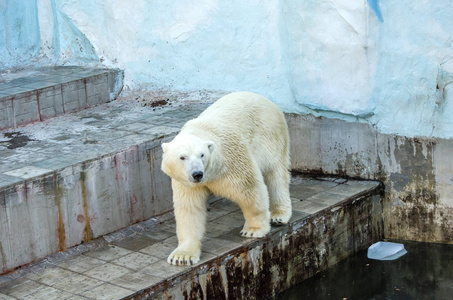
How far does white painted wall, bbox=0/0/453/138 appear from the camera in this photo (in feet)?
19.9

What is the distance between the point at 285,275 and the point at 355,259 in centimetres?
94

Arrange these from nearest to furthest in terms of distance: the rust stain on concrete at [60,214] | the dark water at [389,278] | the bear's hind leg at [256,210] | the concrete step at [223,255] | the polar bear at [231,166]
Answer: the polar bear at [231,166]
the concrete step at [223,255]
the bear's hind leg at [256,210]
the rust stain on concrete at [60,214]
the dark water at [389,278]

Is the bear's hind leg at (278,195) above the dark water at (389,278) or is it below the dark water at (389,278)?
above

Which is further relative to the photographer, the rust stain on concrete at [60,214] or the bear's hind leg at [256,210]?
the rust stain on concrete at [60,214]

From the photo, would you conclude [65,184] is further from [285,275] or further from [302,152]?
[302,152]

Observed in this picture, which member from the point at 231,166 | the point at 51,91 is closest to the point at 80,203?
the point at 231,166

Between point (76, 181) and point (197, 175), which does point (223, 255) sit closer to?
point (197, 175)

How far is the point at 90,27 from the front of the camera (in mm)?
7844

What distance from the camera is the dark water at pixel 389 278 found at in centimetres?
575

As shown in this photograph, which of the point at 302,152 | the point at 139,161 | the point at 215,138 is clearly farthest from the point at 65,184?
the point at 302,152

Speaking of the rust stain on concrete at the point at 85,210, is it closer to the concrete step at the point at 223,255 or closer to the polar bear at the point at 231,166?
the concrete step at the point at 223,255

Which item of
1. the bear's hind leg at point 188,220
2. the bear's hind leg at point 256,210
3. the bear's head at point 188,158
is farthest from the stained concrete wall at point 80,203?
the bear's head at point 188,158

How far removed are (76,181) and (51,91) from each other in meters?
1.85

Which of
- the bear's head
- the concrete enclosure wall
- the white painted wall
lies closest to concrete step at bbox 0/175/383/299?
the concrete enclosure wall
